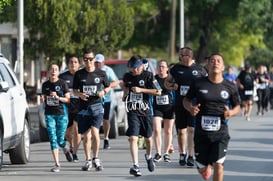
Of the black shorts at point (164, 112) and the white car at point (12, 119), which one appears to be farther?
the black shorts at point (164, 112)

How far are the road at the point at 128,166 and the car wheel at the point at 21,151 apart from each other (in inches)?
6.5

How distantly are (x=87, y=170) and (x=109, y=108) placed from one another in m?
4.66

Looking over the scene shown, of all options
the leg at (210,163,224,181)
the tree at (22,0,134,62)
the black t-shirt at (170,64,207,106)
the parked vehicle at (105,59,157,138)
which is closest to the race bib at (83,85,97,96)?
the black t-shirt at (170,64,207,106)

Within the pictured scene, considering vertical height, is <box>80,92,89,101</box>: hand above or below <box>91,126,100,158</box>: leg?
above

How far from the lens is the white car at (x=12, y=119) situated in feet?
45.2

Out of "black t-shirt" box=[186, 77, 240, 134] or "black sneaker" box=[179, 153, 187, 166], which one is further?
"black sneaker" box=[179, 153, 187, 166]

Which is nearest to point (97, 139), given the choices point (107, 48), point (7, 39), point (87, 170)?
point (87, 170)

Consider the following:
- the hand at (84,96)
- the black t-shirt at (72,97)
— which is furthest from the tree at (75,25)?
the hand at (84,96)

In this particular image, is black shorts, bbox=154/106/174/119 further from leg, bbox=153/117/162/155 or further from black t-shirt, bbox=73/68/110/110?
black t-shirt, bbox=73/68/110/110

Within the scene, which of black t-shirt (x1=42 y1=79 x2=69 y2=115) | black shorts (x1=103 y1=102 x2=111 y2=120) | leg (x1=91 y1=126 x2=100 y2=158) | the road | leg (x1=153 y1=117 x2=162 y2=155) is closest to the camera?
the road

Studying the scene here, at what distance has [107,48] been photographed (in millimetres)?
31969

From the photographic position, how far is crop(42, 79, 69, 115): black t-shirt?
1488cm

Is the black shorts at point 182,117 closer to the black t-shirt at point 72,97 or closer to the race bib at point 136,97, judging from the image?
the race bib at point 136,97

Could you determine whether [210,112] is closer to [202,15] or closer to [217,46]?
[202,15]
